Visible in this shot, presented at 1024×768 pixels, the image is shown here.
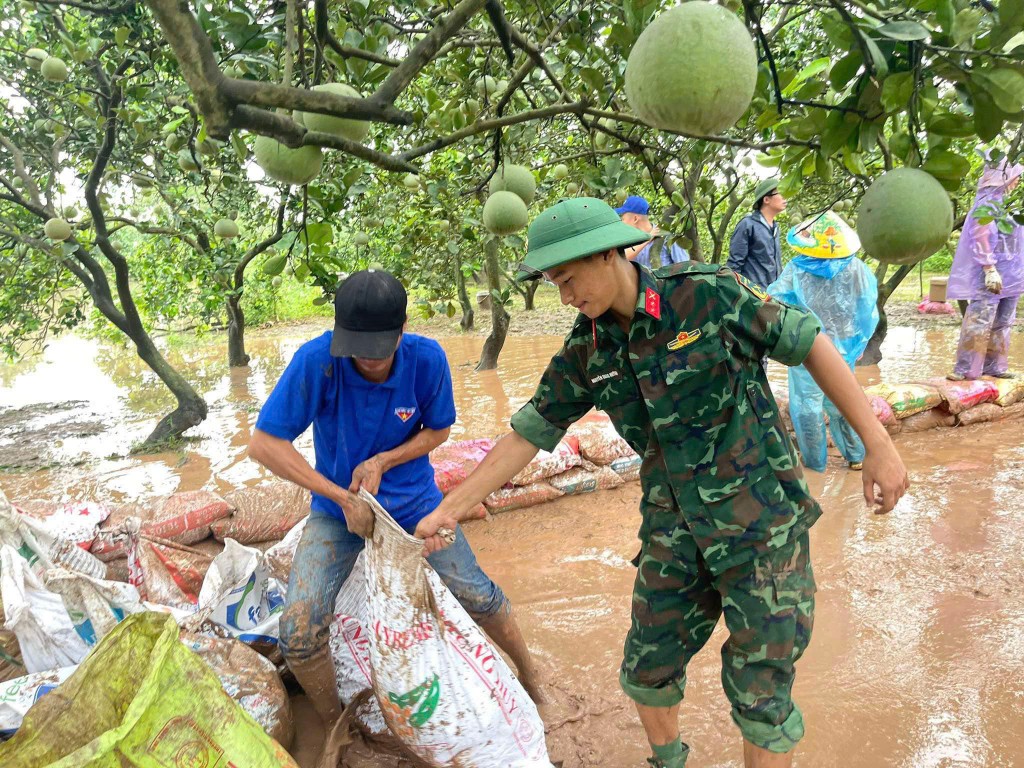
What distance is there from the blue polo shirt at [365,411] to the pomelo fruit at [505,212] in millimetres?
472

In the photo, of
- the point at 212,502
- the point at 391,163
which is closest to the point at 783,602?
the point at 391,163

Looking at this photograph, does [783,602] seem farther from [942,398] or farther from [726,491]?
[942,398]

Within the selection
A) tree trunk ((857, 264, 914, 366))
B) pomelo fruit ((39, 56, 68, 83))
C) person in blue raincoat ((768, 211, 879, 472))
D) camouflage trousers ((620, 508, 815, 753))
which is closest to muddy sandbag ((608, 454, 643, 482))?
person in blue raincoat ((768, 211, 879, 472))

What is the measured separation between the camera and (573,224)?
146cm

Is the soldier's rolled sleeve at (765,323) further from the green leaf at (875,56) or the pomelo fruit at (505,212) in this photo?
the pomelo fruit at (505,212)

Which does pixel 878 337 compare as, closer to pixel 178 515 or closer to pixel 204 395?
pixel 178 515

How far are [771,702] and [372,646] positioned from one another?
98 centimetres

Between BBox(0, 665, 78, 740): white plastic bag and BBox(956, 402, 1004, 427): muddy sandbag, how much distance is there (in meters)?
5.17

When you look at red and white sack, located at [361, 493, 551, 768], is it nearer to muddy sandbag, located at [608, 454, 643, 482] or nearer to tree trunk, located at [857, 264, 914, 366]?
muddy sandbag, located at [608, 454, 643, 482]

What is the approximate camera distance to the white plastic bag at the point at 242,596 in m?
2.09

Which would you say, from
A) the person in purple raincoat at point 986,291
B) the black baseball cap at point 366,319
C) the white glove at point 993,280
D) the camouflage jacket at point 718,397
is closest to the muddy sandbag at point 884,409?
the person in purple raincoat at point 986,291

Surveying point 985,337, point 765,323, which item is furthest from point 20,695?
point 985,337

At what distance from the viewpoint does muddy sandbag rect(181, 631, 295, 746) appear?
73.2 inches

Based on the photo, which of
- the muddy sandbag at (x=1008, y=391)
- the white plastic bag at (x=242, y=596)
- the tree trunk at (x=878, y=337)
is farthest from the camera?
the tree trunk at (x=878, y=337)
